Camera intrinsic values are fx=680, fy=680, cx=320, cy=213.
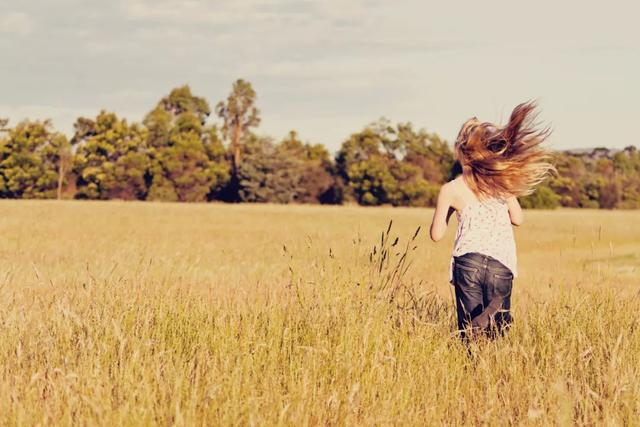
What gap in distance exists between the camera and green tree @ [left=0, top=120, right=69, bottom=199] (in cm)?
5653

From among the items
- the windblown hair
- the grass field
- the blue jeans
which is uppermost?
the windblown hair

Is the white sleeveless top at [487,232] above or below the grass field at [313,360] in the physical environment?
above

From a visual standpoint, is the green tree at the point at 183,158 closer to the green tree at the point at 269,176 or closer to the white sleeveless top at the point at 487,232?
the green tree at the point at 269,176

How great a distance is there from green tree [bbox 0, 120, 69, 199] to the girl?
2191 inches

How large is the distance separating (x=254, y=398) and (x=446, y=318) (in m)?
3.02

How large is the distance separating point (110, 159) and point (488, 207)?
59759mm

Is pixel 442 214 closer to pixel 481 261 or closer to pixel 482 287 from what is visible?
pixel 481 261

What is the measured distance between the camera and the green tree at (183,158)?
192 ft

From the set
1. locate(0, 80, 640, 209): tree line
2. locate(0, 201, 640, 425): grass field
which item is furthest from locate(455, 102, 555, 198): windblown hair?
locate(0, 80, 640, 209): tree line

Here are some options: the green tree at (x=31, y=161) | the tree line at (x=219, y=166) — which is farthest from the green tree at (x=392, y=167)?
the green tree at (x=31, y=161)

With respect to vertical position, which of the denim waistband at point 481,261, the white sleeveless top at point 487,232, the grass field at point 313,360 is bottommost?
the grass field at point 313,360

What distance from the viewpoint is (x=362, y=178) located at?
62406 mm

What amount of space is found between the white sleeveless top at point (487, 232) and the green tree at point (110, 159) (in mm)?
54788

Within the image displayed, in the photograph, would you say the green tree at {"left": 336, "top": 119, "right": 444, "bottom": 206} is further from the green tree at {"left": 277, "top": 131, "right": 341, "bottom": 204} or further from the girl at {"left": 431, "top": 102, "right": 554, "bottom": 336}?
the girl at {"left": 431, "top": 102, "right": 554, "bottom": 336}
